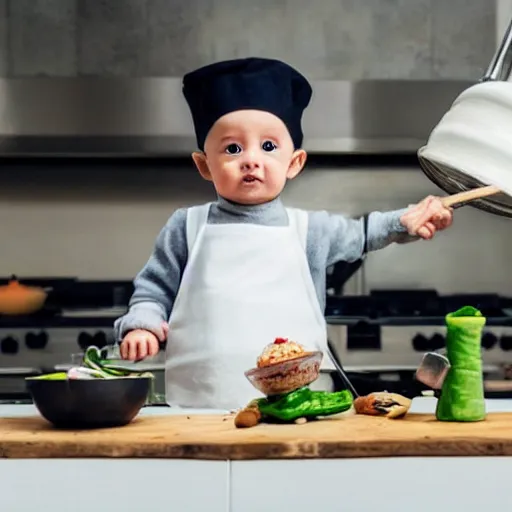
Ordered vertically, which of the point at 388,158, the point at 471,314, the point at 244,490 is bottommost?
the point at 244,490

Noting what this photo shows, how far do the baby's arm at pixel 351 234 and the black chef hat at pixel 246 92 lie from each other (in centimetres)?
10

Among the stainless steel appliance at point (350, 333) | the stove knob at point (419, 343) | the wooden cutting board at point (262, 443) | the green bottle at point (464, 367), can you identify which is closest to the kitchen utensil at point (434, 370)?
the green bottle at point (464, 367)

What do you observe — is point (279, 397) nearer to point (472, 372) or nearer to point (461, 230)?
point (472, 372)

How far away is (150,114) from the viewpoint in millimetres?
1751

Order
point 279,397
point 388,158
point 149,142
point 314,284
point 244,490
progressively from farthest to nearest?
point 388,158
point 149,142
point 314,284
point 279,397
point 244,490

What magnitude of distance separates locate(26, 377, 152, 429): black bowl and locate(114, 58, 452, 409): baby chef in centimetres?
19

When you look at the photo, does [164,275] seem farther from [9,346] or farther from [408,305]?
[408,305]

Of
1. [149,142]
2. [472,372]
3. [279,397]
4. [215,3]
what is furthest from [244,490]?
[215,3]

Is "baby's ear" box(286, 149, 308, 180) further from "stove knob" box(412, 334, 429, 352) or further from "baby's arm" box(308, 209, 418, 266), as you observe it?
"stove knob" box(412, 334, 429, 352)

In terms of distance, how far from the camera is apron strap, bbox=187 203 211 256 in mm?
1009

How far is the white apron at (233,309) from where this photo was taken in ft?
3.18

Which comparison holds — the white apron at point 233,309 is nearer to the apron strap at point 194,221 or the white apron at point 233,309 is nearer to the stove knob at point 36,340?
the apron strap at point 194,221

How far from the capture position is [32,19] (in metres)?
1.81

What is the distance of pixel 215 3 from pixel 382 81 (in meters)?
0.39
